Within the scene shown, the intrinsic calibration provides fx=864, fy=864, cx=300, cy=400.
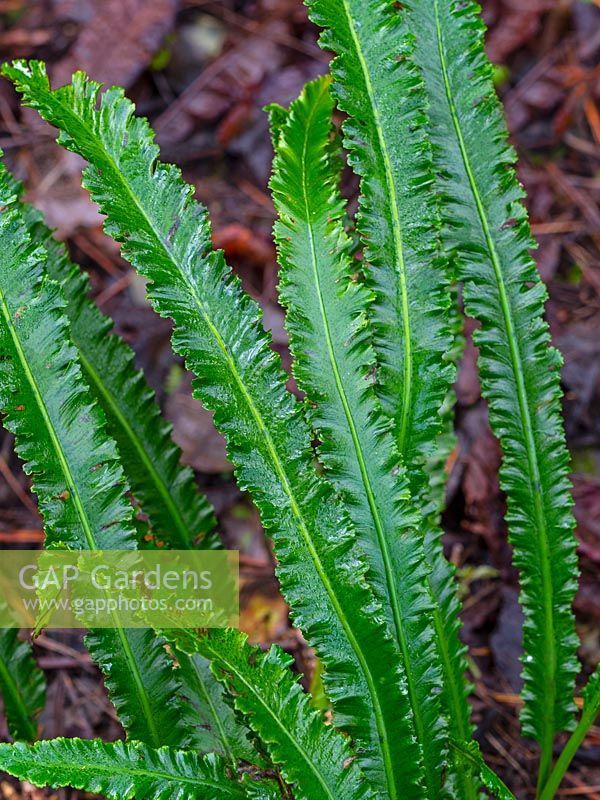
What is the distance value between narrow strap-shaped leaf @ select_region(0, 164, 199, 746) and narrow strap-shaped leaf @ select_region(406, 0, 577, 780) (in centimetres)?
56

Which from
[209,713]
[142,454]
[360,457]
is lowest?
[209,713]

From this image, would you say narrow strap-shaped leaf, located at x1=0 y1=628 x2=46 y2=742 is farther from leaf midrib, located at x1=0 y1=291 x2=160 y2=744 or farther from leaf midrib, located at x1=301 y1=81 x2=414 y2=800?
leaf midrib, located at x1=301 y1=81 x2=414 y2=800

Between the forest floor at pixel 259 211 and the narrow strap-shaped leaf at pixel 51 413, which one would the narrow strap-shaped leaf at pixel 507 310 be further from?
the narrow strap-shaped leaf at pixel 51 413

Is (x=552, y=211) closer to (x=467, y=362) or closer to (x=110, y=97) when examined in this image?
(x=467, y=362)

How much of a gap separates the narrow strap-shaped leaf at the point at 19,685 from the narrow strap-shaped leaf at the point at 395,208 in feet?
2.17

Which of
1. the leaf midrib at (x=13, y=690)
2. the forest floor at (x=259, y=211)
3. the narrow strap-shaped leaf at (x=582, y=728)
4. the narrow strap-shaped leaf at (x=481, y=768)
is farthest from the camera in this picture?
the forest floor at (x=259, y=211)

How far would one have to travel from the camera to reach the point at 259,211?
2213 mm

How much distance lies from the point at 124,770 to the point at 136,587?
22 centimetres

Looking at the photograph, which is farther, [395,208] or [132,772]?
[395,208]

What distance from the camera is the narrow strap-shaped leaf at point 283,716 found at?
1.00 m

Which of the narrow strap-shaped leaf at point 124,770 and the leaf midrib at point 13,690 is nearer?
the narrow strap-shaped leaf at point 124,770

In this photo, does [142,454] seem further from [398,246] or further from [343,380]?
[398,246]

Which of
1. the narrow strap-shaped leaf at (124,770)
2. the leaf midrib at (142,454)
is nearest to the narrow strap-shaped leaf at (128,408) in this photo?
the leaf midrib at (142,454)

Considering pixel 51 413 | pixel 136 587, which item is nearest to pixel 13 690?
pixel 136 587
